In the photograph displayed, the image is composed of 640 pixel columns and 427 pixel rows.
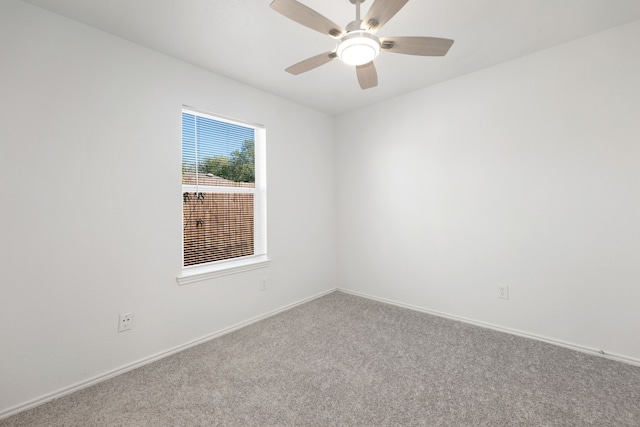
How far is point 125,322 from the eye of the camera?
6.74 ft

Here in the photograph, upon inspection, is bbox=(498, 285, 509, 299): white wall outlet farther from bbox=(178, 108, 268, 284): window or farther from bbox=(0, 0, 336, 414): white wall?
bbox=(0, 0, 336, 414): white wall

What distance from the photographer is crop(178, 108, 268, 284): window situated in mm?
2523

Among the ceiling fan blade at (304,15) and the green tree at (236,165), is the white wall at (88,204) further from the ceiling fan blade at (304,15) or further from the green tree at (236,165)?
the ceiling fan blade at (304,15)

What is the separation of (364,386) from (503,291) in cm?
163

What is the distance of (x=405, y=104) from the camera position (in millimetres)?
3168

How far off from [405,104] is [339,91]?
769mm

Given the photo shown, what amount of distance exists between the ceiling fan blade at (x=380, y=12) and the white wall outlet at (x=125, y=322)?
8.03 feet

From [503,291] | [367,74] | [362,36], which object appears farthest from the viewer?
[503,291]

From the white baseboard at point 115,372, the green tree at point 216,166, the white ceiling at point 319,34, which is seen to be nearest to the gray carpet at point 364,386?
the white baseboard at point 115,372

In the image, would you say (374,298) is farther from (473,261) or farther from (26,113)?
(26,113)

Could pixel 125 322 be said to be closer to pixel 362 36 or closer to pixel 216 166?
pixel 216 166

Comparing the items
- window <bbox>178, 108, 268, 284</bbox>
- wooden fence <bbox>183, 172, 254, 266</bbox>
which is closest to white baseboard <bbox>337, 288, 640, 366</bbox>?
window <bbox>178, 108, 268, 284</bbox>

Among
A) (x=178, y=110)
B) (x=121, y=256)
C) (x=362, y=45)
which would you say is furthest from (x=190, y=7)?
(x=121, y=256)

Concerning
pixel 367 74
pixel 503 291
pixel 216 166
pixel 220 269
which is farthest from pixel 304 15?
pixel 503 291
